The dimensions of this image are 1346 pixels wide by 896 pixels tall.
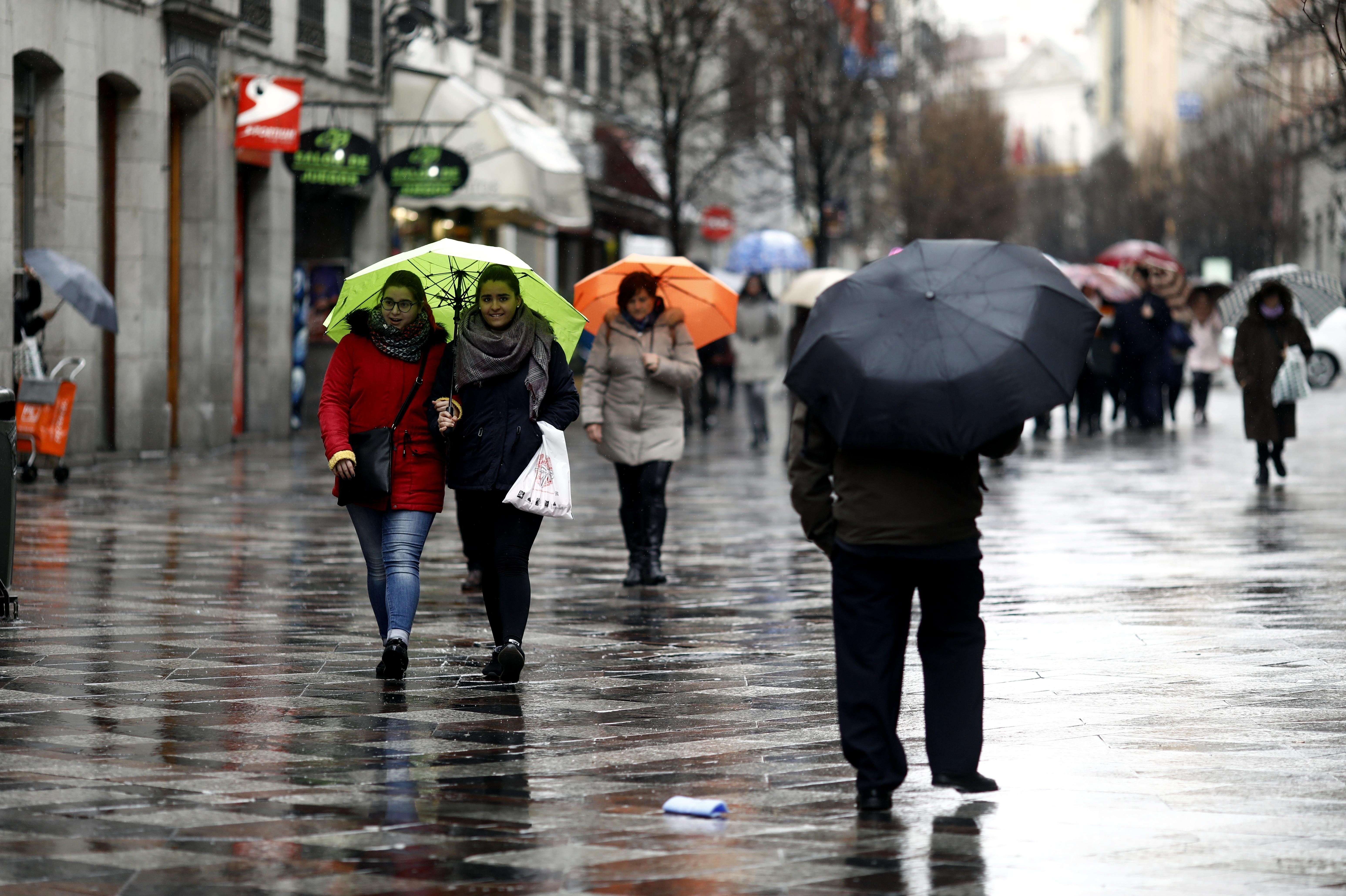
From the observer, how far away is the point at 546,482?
7.92 metres

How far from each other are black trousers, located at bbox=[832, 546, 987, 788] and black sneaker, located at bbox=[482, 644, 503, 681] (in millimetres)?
2341

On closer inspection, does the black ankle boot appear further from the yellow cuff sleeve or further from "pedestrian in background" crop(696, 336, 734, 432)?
"pedestrian in background" crop(696, 336, 734, 432)

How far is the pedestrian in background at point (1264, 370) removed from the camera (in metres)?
18.0

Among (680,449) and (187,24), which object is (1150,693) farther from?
(187,24)

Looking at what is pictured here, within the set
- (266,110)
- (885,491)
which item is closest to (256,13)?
(266,110)

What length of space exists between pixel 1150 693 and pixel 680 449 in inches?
181

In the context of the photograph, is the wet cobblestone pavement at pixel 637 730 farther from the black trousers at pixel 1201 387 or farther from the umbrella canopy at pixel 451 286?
the black trousers at pixel 1201 387

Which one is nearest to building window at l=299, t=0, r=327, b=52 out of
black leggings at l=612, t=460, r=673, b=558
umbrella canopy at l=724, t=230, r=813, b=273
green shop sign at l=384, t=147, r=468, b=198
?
green shop sign at l=384, t=147, r=468, b=198

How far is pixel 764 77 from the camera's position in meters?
40.1

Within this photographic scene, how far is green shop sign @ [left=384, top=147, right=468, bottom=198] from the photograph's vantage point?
25.5 metres

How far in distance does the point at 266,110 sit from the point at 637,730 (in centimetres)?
1818

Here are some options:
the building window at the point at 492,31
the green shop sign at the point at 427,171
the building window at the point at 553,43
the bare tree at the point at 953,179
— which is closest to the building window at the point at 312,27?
the green shop sign at the point at 427,171

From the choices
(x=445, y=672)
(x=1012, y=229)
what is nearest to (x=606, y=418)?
(x=445, y=672)

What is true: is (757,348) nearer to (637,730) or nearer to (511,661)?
(511,661)
